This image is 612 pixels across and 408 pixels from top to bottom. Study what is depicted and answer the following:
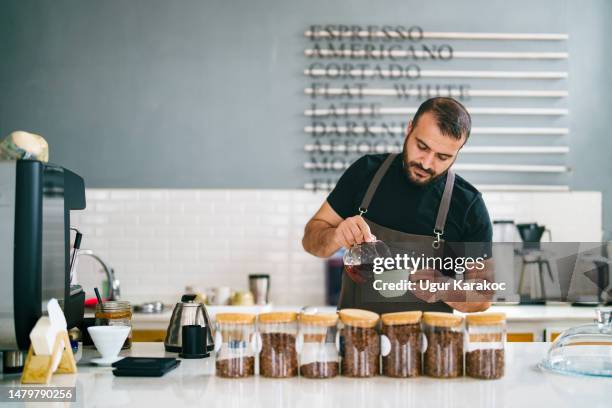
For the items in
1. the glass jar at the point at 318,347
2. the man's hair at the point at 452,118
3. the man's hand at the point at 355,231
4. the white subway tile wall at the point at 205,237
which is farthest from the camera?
the white subway tile wall at the point at 205,237

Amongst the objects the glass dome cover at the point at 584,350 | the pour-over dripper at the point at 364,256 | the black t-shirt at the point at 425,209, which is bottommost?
the glass dome cover at the point at 584,350

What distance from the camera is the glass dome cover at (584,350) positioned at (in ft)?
7.10

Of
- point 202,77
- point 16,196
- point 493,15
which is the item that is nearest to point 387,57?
point 493,15

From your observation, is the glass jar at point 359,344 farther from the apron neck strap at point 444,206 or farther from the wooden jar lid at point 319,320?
the apron neck strap at point 444,206

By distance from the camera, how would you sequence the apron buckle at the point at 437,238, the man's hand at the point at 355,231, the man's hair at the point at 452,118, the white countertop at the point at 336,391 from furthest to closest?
the apron buckle at the point at 437,238, the man's hair at the point at 452,118, the man's hand at the point at 355,231, the white countertop at the point at 336,391

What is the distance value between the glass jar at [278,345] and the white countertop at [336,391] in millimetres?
34

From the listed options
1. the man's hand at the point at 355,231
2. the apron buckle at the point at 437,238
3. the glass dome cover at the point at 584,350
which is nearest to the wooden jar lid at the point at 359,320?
the glass dome cover at the point at 584,350

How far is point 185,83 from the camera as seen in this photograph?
211 inches

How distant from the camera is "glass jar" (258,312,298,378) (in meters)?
2.11

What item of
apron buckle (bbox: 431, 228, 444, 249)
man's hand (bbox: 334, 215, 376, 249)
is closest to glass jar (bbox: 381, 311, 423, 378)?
man's hand (bbox: 334, 215, 376, 249)

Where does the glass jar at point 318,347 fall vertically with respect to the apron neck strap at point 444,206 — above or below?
below

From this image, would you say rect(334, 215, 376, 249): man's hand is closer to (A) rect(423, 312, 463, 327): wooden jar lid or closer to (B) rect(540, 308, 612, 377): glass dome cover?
(A) rect(423, 312, 463, 327): wooden jar lid

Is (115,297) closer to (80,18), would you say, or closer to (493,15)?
(80,18)

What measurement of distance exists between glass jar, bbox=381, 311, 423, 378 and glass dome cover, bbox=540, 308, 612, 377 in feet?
1.48
